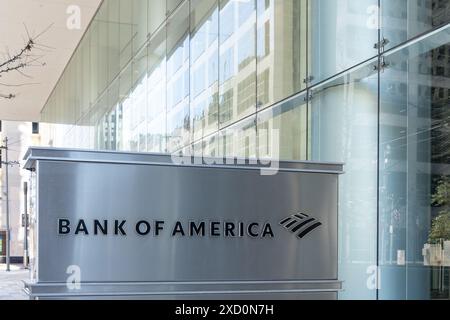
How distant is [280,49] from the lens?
7.99 metres

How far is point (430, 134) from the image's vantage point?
17.5 feet

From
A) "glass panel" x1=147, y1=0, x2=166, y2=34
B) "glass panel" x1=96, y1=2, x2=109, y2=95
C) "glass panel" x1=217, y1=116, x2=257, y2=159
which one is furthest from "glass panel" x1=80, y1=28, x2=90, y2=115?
"glass panel" x1=217, y1=116, x2=257, y2=159

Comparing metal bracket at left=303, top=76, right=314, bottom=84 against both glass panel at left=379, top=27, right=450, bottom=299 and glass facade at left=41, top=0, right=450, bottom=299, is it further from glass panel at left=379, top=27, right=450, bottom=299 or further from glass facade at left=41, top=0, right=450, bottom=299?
glass panel at left=379, top=27, right=450, bottom=299

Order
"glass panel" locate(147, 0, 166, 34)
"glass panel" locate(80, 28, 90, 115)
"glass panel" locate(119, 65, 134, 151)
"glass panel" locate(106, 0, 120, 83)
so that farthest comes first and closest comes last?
"glass panel" locate(80, 28, 90, 115) < "glass panel" locate(106, 0, 120, 83) < "glass panel" locate(119, 65, 134, 151) < "glass panel" locate(147, 0, 166, 34)

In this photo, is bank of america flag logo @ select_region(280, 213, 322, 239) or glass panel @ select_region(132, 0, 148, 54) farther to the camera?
glass panel @ select_region(132, 0, 148, 54)

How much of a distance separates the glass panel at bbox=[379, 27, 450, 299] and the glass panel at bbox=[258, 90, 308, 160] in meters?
1.48

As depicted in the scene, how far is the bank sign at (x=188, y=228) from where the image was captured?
3.01 meters

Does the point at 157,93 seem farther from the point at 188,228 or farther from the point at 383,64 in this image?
the point at 188,228

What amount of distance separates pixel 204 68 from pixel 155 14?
11.4 feet

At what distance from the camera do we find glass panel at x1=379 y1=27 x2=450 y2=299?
16.8ft
